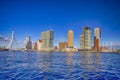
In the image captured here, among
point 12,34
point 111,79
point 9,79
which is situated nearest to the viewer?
point 9,79

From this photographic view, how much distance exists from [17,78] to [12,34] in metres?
172

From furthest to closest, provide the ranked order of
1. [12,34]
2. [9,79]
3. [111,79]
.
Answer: [12,34], [111,79], [9,79]

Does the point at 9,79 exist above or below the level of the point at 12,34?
below

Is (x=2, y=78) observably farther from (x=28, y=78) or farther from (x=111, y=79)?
(x=111, y=79)

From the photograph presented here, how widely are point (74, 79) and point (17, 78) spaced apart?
5.40m

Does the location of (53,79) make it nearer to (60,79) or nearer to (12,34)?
(60,79)

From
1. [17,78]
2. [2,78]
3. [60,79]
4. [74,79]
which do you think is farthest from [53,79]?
[2,78]

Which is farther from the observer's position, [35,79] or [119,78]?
[119,78]

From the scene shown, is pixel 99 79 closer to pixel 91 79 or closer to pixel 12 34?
pixel 91 79

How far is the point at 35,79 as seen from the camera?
1958 centimetres

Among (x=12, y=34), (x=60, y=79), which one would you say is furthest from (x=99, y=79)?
(x=12, y=34)

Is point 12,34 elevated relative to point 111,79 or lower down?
elevated

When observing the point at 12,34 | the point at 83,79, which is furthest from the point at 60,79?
the point at 12,34

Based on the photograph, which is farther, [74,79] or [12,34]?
[12,34]
